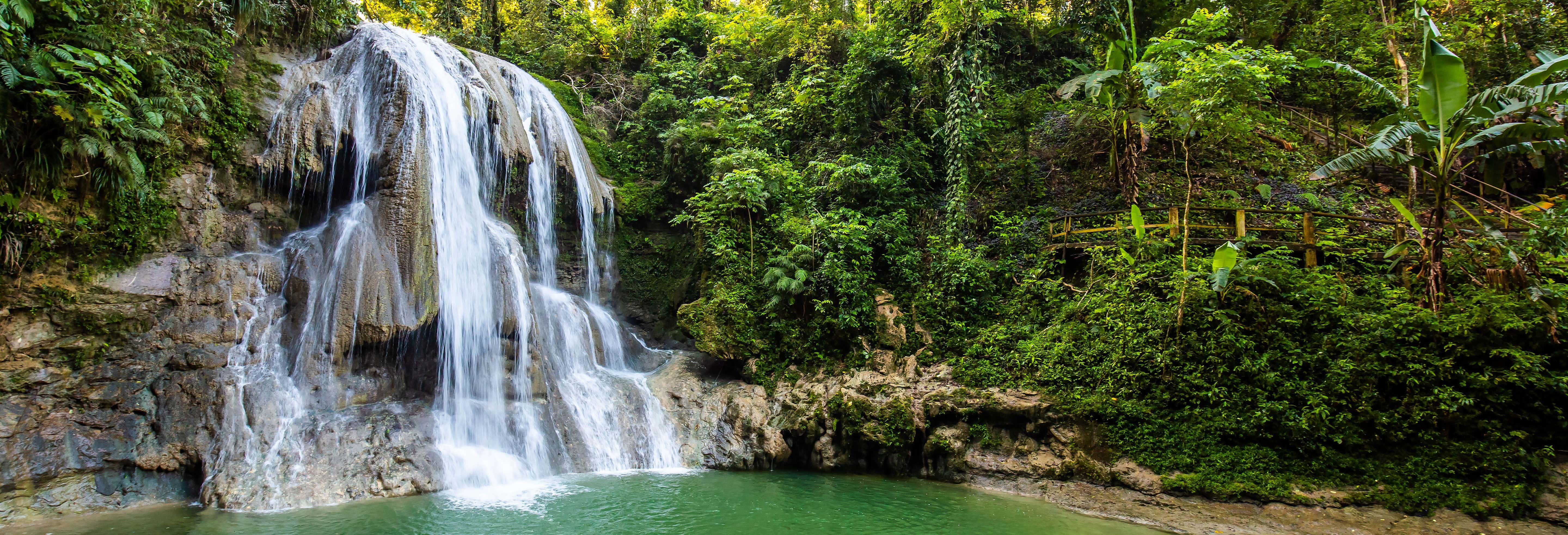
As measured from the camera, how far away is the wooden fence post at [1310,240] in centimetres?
909

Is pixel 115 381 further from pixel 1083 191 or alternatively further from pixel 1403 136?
pixel 1403 136

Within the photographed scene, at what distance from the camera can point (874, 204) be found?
13547 millimetres

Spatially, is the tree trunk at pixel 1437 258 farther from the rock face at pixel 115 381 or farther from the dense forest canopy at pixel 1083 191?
the rock face at pixel 115 381

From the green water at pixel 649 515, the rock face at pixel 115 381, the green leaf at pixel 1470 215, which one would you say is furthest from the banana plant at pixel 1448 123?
the rock face at pixel 115 381

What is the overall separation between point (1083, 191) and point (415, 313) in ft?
41.5

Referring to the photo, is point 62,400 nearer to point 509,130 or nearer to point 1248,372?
point 509,130

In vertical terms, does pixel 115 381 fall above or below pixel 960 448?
above

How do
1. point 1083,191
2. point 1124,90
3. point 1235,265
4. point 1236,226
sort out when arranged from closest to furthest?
1. point 1235,265
2. point 1236,226
3. point 1124,90
4. point 1083,191

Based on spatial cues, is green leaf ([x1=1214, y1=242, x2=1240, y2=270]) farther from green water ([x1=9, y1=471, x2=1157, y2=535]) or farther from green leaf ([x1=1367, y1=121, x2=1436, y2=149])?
green water ([x1=9, y1=471, x2=1157, y2=535])

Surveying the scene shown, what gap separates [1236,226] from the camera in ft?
31.3

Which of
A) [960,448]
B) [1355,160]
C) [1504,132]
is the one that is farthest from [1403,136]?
[960,448]

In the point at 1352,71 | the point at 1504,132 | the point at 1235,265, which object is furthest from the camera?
the point at 1352,71

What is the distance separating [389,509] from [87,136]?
599cm

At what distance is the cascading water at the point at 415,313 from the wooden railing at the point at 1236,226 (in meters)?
7.84
